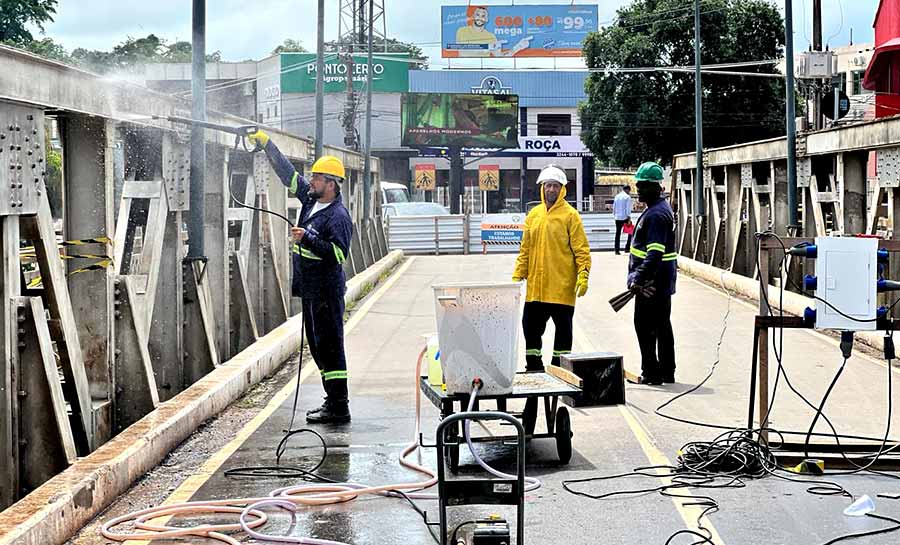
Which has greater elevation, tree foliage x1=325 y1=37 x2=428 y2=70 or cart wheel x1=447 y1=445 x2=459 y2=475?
tree foliage x1=325 y1=37 x2=428 y2=70

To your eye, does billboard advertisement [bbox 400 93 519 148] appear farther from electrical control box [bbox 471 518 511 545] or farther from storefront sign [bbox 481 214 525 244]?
electrical control box [bbox 471 518 511 545]

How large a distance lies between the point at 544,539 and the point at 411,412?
432 cm

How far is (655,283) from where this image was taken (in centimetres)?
1284

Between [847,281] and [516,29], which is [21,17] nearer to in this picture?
[516,29]

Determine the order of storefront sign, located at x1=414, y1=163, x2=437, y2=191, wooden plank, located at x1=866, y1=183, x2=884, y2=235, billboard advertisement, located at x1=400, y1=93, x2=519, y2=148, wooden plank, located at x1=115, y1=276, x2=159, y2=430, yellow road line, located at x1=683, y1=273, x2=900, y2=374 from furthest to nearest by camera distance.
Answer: storefront sign, located at x1=414, y1=163, x2=437, y2=191 → billboard advertisement, located at x1=400, y1=93, x2=519, y2=148 → wooden plank, located at x1=866, y1=183, x2=884, y2=235 → yellow road line, located at x1=683, y1=273, x2=900, y2=374 → wooden plank, located at x1=115, y1=276, x2=159, y2=430

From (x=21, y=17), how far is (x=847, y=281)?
178ft

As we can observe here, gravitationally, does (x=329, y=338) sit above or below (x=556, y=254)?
below

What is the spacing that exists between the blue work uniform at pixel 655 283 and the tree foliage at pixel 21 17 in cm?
4783

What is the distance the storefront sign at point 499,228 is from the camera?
42.0m

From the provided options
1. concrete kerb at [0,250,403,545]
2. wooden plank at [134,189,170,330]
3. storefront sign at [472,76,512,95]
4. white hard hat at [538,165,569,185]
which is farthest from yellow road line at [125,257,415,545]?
storefront sign at [472,76,512,95]

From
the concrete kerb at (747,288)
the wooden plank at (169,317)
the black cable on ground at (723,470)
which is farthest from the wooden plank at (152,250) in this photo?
the concrete kerb at (747,288)

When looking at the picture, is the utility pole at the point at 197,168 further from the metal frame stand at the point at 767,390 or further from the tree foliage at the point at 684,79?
the tree foliage at the point at 684,79

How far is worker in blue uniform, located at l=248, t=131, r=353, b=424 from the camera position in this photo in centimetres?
1062

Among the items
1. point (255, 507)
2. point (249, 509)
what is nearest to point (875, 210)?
point (255, 507)
